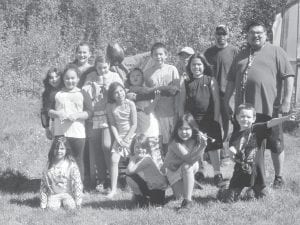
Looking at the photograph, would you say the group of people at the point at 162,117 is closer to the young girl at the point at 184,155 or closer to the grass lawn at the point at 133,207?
the young girl at the point at 184,155

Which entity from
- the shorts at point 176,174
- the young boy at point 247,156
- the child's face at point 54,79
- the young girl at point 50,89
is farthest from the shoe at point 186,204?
the child's face at point 54,79

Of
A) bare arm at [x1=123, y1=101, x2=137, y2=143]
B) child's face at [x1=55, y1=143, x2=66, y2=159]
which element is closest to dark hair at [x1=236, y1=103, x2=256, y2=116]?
bare arm at [x1=123, y1=101, x2=137, y2=143]

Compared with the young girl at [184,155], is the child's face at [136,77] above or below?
above

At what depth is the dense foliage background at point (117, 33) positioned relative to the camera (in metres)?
19.3

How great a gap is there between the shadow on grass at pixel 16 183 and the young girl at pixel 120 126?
1151 mm

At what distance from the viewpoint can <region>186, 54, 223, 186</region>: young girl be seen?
6.11 metres

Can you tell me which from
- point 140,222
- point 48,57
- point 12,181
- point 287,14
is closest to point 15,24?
point 48,57

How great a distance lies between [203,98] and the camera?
612cm

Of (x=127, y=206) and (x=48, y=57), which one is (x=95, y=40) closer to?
(x=48, y=57)

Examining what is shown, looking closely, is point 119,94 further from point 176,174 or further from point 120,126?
point 176,174

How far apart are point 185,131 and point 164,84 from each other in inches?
42.1

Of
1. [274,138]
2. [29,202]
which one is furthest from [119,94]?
A: [274,138]

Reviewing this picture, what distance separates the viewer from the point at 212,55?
673cm

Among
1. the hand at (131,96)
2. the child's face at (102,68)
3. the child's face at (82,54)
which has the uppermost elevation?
the child's face at (82,54)
